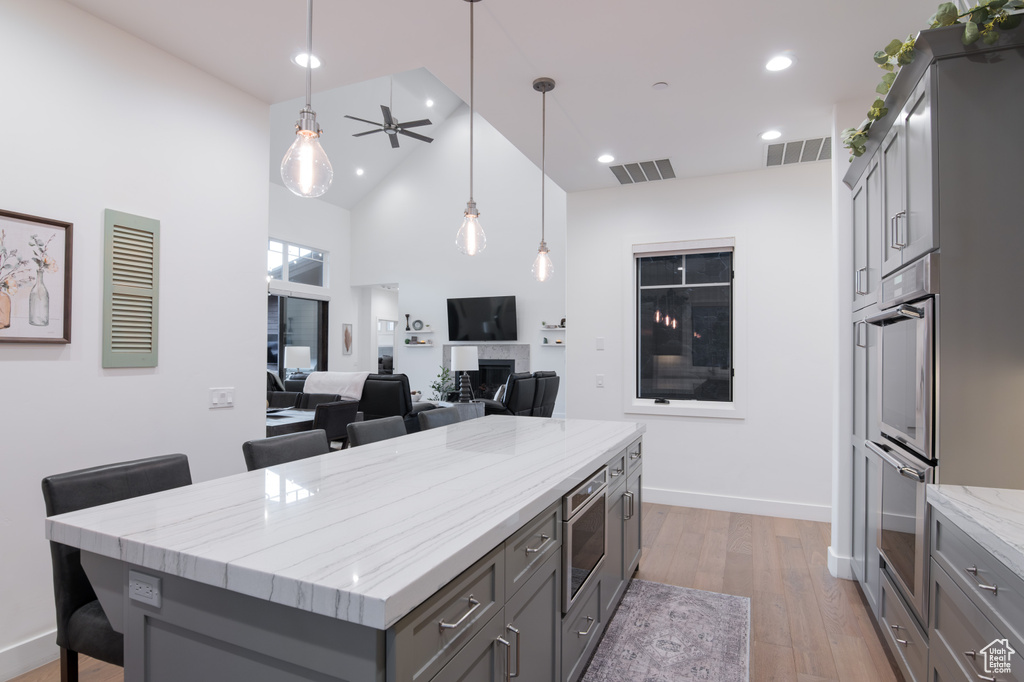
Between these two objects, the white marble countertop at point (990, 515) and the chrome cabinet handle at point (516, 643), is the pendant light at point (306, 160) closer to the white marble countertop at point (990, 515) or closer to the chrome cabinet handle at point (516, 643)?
the chrome cabinet handle at point (516, 643)

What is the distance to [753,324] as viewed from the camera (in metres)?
4.36

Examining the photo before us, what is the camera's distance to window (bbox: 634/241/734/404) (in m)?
4.64

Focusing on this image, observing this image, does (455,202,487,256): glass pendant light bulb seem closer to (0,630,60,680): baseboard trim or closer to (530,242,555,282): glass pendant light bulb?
(530,242,555,282): glass pendant light bulb

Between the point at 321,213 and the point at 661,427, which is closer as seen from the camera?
the point at 661,427

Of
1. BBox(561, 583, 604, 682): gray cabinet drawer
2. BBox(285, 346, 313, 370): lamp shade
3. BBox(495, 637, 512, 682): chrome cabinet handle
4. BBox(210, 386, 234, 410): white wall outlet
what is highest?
BBox(285, 346, 313, 370): lamp shade

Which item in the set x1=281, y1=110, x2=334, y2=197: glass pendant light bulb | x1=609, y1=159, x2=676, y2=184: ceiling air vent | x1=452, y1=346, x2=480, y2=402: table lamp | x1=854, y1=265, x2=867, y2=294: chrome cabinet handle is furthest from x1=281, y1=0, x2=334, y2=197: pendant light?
x1=452, y1=346, x2=480, y2=402: table lamp

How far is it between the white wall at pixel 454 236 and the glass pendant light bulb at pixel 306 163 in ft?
25.1

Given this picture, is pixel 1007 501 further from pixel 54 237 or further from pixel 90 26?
pixel 90 26

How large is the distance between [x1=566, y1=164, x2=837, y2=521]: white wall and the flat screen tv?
4.93 meters

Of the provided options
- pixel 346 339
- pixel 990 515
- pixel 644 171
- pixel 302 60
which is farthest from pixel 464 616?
pixel 346 339

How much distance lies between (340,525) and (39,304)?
6.33 feet

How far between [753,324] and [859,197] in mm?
1801

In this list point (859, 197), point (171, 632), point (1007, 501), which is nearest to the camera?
point (171, 632)

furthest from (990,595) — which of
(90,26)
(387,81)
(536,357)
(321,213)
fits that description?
(321,213)
